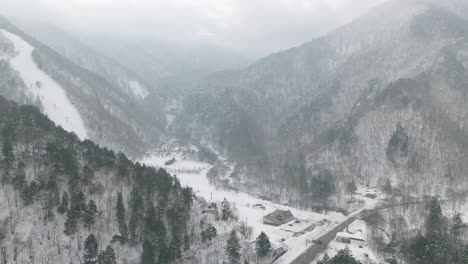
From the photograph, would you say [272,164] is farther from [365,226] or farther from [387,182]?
[365,226]

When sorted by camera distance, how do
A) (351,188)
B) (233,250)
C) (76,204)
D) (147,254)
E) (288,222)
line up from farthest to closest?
(351,188) → (288,222) → (233,250) → (76,204) → (147,254)

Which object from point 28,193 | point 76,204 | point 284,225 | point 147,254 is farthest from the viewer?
point 284,225

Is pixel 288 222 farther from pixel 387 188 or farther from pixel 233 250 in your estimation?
pixel 387 188

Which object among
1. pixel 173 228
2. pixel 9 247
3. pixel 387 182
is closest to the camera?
pixel 9 247

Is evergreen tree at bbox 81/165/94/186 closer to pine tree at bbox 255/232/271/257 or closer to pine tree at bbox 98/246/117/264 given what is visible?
pine tree at bbox 98/246/117/264

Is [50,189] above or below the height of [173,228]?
above

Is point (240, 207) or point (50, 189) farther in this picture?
point (240, 207)

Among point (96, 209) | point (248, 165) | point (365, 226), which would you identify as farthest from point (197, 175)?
point (96, 209)

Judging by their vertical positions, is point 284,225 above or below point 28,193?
below

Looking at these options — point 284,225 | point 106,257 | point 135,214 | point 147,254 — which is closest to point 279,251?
point 284,225
